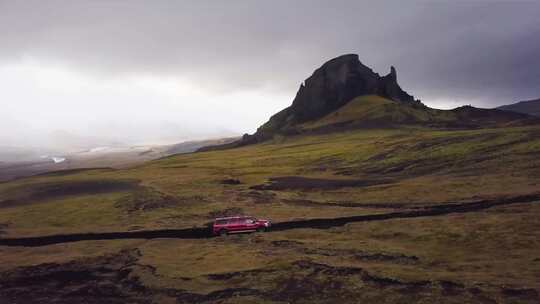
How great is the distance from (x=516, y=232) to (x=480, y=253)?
6132 mm

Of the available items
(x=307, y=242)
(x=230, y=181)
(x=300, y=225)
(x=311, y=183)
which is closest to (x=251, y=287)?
(x=307, y=242)

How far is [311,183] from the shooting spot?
99.2 m

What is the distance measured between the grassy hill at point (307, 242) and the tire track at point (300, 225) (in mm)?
2379

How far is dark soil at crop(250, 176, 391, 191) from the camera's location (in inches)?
3622

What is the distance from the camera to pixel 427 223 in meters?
52.1

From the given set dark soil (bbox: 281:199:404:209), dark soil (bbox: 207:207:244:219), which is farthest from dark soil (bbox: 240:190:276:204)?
dark soil (bbox: 207:207:244:219)

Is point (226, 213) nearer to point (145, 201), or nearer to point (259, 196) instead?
point (259, 196)

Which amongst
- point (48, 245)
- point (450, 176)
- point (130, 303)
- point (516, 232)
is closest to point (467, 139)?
point (450, 176)

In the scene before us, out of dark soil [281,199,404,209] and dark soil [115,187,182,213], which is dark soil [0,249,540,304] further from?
dark soil [115,187,182,213]

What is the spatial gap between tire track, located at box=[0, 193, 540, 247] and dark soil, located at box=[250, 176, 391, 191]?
1173 inches

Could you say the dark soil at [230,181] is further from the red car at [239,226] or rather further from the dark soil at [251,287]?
the dark soil at [251,287]

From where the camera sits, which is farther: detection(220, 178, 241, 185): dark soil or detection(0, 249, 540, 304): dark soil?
detection(220, 178, 241, 185): dark soil

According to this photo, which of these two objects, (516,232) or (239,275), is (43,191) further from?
(516,232)

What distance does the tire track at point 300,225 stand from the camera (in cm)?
5794
